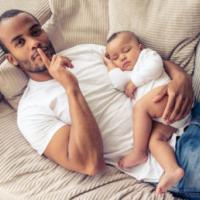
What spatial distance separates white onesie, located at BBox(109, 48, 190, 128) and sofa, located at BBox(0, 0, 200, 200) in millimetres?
150

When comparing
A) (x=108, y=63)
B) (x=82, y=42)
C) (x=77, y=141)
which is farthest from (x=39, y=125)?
(x=82, y=42)

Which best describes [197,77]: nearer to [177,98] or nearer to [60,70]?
[177,98]

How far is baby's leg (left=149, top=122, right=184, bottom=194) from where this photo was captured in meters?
1.36

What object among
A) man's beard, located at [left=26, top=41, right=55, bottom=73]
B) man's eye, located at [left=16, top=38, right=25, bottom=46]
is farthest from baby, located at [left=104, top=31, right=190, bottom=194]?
man's eye, located at [left=16, top=38, right=25, bottom=46]

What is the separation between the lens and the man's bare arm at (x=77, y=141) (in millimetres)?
1432

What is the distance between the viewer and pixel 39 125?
1528 millimetres

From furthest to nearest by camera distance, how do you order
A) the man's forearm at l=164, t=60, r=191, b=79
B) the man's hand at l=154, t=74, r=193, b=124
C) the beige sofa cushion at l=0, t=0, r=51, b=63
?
the beige sofa cushion at l=0, t=0, r=51, b=63
the man's forearm at l=164, t=60, r=191, b=79
the man's hand at l=154, t=74, r=193, b=124

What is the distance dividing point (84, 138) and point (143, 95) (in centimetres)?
28

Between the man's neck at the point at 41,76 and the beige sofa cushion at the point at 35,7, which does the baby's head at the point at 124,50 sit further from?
the beige sofa cushion at the point at 35,7

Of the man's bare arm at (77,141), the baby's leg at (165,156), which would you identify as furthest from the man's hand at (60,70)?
the baby's leg at (165,156)

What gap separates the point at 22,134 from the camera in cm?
163

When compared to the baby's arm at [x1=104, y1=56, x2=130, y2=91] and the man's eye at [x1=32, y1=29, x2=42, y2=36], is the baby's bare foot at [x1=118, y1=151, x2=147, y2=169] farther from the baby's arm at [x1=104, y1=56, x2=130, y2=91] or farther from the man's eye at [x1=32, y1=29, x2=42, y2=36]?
the man's eye at [x1=32, y1=29, x2=42, y2=36]

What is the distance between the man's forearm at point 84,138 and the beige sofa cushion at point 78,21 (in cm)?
45

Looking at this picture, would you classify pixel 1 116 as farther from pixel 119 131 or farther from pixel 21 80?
pixel 119 131
